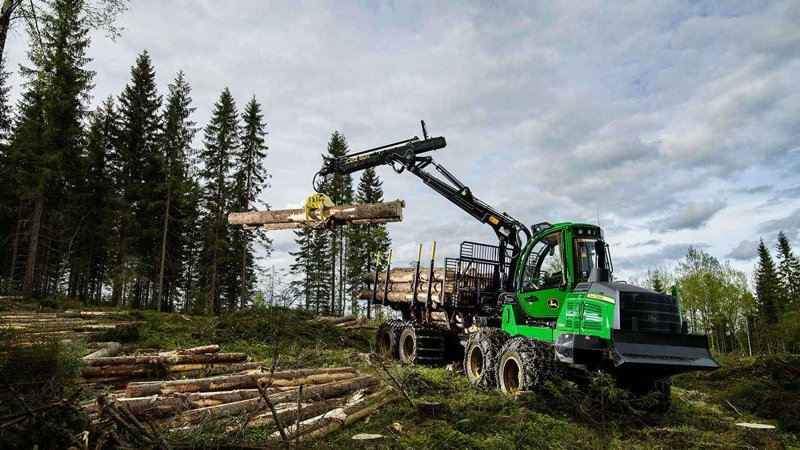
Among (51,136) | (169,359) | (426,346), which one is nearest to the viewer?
(169,359)

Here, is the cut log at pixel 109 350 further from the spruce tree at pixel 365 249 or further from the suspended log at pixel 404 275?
the spruce tree at pixel 365 249

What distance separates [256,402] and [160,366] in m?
3.82

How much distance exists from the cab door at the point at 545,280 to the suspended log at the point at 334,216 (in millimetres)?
4180

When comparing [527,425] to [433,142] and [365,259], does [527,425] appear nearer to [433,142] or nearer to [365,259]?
[433,142]

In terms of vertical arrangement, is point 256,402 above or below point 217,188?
below

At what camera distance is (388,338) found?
15.4 m

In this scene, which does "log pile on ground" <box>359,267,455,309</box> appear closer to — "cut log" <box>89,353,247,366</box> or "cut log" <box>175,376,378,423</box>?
"cut log" <box>175,376,378,423</box>

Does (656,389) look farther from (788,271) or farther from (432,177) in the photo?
(788,271)

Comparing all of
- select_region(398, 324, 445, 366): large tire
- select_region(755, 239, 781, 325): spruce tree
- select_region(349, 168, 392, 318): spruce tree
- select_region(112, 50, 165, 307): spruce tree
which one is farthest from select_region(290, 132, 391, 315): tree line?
select_region(755, 239, 781, 325): spruce tree

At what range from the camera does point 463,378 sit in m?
11.2

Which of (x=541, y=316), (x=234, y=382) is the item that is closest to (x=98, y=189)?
(x=234, y=382)

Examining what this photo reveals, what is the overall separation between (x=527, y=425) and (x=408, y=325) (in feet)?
23.5

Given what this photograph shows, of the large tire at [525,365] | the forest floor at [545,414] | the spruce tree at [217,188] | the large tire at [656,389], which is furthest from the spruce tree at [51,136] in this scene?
the large tire at [656,389]

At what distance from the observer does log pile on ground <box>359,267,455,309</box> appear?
1309 centimetres
